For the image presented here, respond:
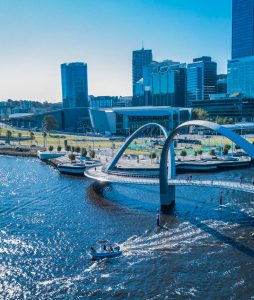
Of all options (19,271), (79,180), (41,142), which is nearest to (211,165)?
(79,180)

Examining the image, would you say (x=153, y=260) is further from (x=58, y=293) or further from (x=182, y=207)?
(x=182, y=207)

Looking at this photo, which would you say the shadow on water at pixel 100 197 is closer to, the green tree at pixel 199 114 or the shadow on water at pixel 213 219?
the shadow on water at pixel 213 219

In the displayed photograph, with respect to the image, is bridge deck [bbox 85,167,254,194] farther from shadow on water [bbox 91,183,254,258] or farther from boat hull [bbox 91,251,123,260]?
boat hull [bbox 91,251,123,260]

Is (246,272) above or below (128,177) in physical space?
below

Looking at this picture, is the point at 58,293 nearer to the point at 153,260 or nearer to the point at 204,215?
the point at 153,260

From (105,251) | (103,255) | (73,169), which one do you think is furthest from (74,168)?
(103,255)

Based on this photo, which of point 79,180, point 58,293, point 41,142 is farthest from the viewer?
point 41,142

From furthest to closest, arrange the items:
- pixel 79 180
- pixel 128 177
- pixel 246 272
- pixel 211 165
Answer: pixel 211 165
pixel 79 180
pixel 128 177
pixel 246 272

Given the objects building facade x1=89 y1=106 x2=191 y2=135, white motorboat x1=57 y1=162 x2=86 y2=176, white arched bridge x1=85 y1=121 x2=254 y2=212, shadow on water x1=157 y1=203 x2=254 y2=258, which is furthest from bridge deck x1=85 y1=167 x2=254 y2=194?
building facade x1=89 y1=106 x2=191 y2=135

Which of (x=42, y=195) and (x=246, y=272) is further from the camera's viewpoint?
(x=42, y=195)
